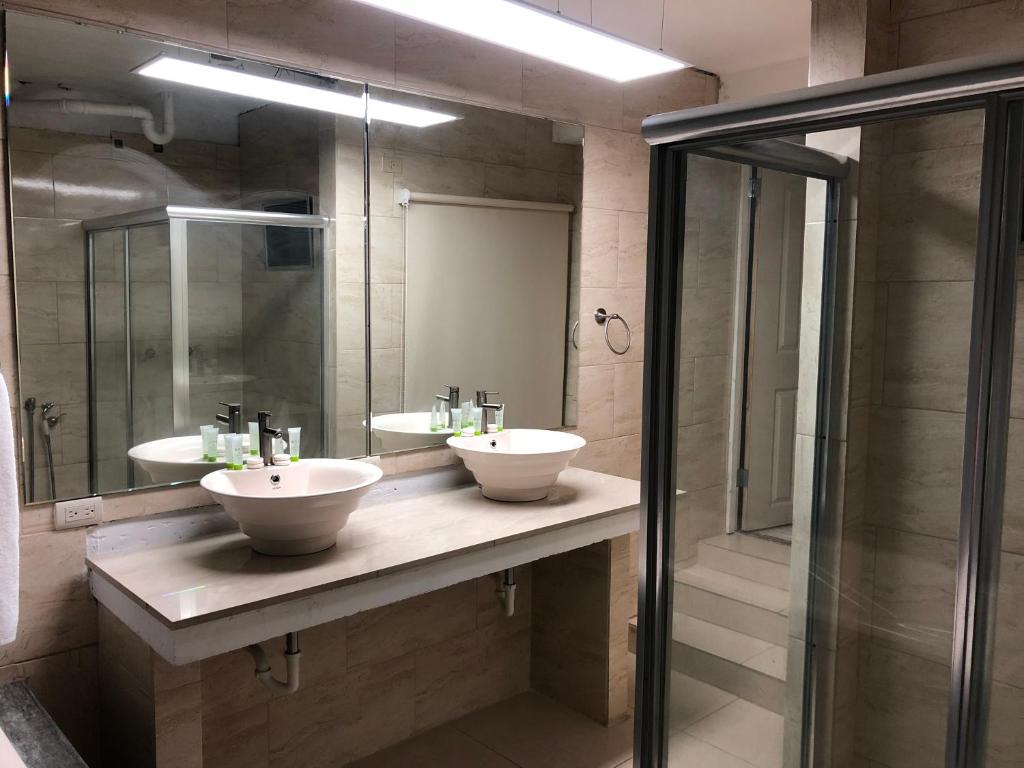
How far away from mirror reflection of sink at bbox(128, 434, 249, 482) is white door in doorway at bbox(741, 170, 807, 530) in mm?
1701

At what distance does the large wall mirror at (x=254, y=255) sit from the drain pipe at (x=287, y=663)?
574 mm

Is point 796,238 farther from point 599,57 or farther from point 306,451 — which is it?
point 306,451

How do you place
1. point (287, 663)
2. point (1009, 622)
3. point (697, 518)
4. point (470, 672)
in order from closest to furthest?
point (1009, 622)
point (697, 518)
point (287, 663)
point (470, 672)

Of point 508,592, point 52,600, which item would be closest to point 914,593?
point 508,592

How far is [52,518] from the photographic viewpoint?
7.41 feet

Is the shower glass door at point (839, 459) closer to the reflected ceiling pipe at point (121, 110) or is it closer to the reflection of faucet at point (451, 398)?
the reflected ceiling pipe at point (121, 110)

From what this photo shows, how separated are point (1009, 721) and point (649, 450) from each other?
70cm

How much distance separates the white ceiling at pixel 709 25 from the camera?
10.4 feet

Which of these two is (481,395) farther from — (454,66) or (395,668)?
(454,66)

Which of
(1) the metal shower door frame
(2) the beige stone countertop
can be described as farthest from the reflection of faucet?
(1) the metal shower door frame

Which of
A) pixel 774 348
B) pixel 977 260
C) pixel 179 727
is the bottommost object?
pixel 179 727

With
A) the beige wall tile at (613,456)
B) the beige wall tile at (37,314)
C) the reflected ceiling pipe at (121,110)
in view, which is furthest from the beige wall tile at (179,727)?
the beige wall tile at (613,456)

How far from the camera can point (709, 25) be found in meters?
3.38

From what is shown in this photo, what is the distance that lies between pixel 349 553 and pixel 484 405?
105 cm
